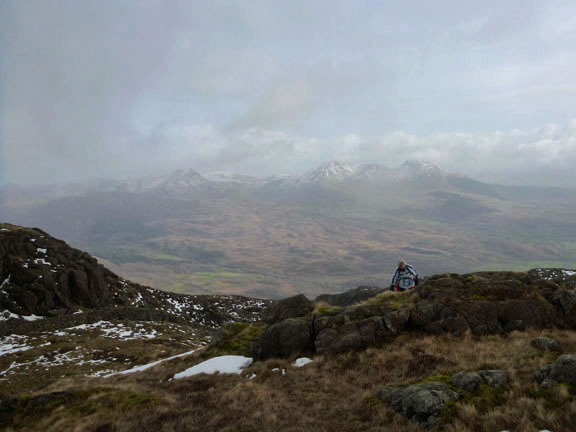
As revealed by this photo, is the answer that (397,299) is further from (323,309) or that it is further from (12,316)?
(12,316)

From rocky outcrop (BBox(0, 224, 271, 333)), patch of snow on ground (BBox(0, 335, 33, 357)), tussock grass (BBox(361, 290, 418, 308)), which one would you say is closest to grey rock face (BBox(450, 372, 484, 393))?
tussock grass (BBox(361, 290, 418, 308))

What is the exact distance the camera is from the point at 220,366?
55.3 ft

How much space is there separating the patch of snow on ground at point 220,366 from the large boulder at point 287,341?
818 millimetres

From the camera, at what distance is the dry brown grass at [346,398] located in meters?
7.73

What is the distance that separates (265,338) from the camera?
1703 centimetres

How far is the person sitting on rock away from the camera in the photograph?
20.9m

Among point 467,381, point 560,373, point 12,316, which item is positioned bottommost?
point 12,316

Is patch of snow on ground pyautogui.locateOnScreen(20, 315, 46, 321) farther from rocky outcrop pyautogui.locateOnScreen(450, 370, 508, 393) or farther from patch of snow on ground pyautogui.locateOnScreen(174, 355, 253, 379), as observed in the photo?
rocky outcrop pyautogui.locateOnScreen(450, 370, 508, 393)

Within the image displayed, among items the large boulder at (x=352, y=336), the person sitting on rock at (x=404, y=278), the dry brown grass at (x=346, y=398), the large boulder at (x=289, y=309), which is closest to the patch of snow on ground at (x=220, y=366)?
the dry brown grass at (x=346, y=398)

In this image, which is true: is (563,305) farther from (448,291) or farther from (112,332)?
(112,332)

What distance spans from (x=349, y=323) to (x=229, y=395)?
6.98 m

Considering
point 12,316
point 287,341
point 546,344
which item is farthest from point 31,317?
point 546,344

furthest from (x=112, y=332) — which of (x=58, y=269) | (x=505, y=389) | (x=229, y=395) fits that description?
(x=505, y=389)

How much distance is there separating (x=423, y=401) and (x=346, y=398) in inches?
119
